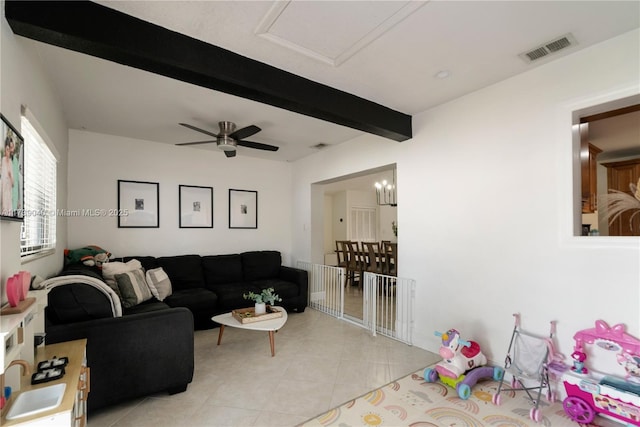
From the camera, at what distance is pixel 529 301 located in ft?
8.39

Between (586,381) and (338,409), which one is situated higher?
(586,381)

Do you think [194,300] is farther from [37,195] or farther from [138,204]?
[37,195]

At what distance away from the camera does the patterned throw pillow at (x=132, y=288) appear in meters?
3.24

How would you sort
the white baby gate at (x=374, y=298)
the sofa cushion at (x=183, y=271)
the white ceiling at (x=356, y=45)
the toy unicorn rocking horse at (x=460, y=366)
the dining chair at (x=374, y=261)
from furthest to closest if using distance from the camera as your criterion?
the dining chair at (x=374, y=261) → the sofa cushion at (x=183, y=271) → the white baby gate at (x=374, y=298) → the toy unicorn rocking horse at (x=460, y=366) → the white ceiling at (x=356, y=45)

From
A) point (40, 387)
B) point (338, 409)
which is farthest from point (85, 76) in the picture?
point (338, 409)

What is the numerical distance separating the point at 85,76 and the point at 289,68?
175 cm

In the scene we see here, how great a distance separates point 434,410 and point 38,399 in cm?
236

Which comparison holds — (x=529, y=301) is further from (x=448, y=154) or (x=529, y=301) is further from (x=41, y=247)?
(x=41, y=247)

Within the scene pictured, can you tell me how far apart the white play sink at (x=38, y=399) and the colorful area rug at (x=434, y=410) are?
141 cm

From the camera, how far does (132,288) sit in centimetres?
330

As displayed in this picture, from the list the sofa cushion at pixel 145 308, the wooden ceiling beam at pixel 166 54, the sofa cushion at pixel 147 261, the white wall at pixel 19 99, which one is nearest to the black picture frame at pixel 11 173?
the white wall at pixel 19 99

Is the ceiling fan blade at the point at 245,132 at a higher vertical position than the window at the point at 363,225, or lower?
higher

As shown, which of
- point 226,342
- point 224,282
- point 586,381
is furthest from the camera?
point 224,282

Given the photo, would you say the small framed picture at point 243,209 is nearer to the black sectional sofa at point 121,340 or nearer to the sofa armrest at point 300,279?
the sofa armrest at point 300,279
